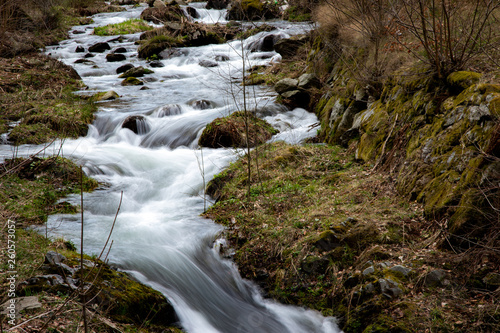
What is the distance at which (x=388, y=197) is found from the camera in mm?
5910

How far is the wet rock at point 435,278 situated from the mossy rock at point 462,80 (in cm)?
293

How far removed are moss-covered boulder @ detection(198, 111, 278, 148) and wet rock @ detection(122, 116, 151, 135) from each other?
7.39ft

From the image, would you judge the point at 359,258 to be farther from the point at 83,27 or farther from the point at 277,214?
the point at 83,27

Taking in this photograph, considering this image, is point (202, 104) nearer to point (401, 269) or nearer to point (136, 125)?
point (136, 125)

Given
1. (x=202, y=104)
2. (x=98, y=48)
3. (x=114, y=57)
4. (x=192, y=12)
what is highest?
(x=192, y=12)

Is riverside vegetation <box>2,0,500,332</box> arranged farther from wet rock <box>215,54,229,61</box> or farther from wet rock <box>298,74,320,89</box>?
wet rock <box>215,54,229,61</box>

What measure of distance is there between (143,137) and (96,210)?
168 inches

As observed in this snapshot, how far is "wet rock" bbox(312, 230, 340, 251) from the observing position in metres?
5.26

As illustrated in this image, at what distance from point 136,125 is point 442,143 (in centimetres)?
866

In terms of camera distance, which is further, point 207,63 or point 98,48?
point 98,48

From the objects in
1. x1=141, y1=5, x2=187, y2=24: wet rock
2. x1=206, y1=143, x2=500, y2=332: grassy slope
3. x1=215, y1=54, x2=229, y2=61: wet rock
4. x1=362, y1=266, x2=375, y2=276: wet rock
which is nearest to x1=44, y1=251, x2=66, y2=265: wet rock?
x1=206, y1=143, x2=500, y2=332: grassy slope

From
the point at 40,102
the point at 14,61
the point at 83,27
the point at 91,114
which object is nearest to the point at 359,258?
the point at 91,114

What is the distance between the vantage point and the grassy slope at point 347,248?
404 centimetres

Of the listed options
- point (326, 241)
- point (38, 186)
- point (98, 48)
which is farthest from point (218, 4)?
point (326, 241)
